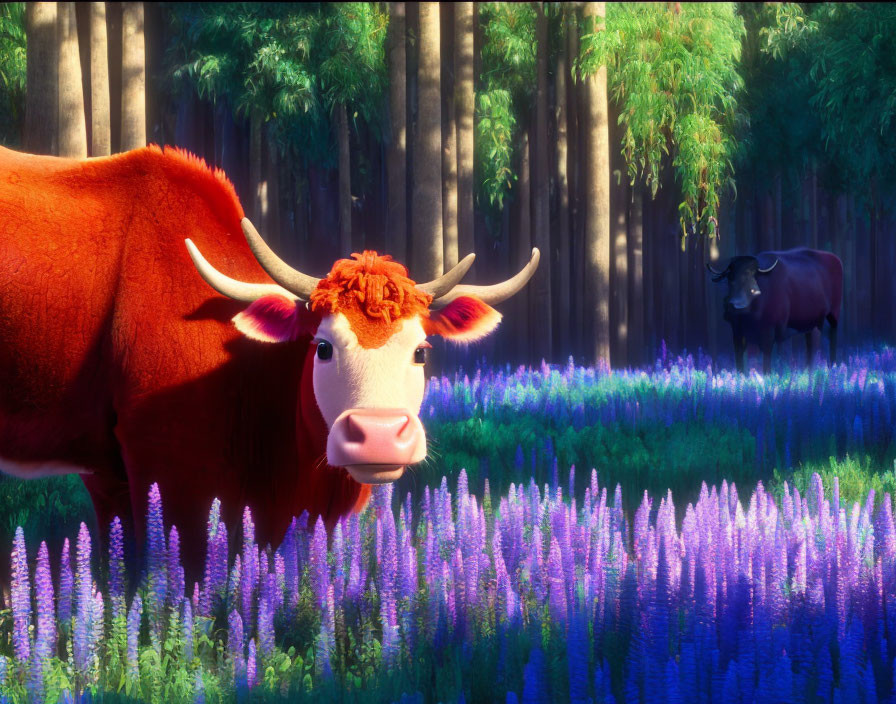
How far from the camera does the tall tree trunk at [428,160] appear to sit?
9984 mm

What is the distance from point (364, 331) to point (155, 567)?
117cm

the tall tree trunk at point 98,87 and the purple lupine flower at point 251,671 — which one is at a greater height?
the tall tree trunk at point 98,87

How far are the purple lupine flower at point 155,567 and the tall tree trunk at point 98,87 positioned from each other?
680 centimetres

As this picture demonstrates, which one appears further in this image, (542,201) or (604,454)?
(542,201)

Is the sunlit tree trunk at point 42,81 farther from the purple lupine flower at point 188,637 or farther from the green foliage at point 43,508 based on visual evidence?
the purple lupine flower at point 188,637

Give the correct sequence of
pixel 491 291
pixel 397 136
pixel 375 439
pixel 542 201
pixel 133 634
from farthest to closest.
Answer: pixel 542 201, pixel 397 136, pixel 491 291, pixel 375 439, pixel 133 634

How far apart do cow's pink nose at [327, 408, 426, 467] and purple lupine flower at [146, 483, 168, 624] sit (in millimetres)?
630

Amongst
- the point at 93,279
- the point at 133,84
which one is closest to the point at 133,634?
the point at 93,279

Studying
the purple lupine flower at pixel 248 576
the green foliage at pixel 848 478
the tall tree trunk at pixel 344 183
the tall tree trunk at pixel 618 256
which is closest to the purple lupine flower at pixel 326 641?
the purple lupine flower at pixel 248 576

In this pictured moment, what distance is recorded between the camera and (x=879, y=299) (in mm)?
22969

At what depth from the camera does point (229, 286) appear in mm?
4336

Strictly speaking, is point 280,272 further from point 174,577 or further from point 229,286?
point 174,577

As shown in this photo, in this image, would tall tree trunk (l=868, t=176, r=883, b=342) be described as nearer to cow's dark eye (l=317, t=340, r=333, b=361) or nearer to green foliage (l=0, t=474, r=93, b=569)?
green foliage (l=0, t=474, r=93, b=569)

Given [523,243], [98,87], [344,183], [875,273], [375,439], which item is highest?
[98,87]
